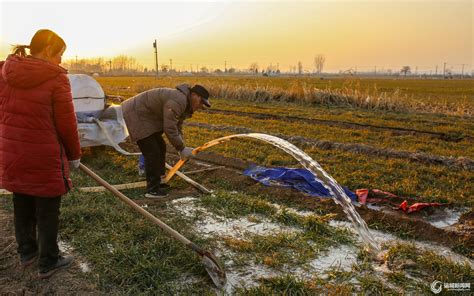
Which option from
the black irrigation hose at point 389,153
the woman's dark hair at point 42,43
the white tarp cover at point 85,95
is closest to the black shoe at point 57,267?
the woman's dark hair at point 42,43

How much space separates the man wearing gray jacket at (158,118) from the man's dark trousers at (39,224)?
193cm

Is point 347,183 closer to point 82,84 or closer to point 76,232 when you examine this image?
point 76,232

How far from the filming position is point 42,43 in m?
2.97

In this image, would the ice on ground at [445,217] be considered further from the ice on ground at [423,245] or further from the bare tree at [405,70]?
the bare tree at [405,70]

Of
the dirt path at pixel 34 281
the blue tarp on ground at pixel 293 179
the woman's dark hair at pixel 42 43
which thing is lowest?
the dirt path at pixel 34 281

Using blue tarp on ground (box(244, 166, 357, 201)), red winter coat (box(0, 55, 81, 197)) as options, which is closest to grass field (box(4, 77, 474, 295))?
blue tarp on ground (box(244, 166, 357, 201))

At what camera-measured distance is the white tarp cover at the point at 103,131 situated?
7207 mm

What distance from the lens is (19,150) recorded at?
2977 mm

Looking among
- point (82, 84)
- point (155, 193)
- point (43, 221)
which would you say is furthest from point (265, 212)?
point (82, 84)

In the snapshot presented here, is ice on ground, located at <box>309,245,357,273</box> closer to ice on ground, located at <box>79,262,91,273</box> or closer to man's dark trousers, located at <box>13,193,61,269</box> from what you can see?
ice on ground, located at <box>79,262,91,273</box>

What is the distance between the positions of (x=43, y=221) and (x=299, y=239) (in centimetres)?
242

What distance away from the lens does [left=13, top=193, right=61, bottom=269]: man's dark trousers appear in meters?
3.19

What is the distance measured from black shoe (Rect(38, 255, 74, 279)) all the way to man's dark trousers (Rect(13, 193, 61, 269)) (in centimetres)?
4

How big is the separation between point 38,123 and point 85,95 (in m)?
5.00
